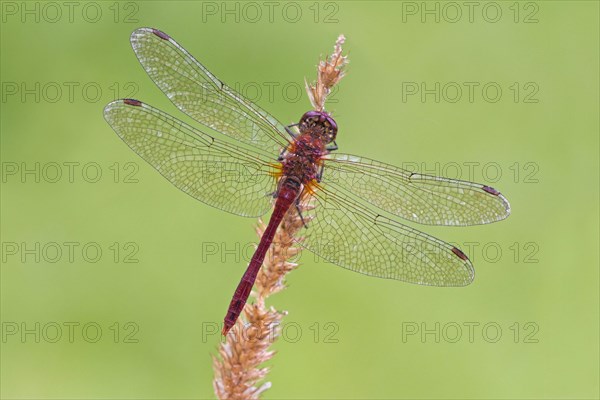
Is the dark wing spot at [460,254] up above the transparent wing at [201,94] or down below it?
below

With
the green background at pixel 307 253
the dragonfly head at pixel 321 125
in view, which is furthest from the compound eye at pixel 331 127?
the green background at pixel 307 253

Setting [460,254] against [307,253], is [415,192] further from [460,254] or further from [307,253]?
[307,253]

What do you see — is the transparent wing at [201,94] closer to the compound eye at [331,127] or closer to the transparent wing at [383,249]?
the compound eye at [331,127]

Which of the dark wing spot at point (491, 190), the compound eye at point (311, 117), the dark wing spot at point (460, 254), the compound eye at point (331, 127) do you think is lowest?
the dark wing spot at point (460, 254)

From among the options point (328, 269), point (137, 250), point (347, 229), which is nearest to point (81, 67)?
point (137, 250)

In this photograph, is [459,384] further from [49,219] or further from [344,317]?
[49,219]

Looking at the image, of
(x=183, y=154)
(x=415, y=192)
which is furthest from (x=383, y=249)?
(x=183, y=154)

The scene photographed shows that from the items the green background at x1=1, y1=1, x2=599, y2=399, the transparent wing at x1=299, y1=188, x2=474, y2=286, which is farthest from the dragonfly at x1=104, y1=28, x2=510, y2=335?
the green background at x1=1, y1=1, x2=599, y2=399
